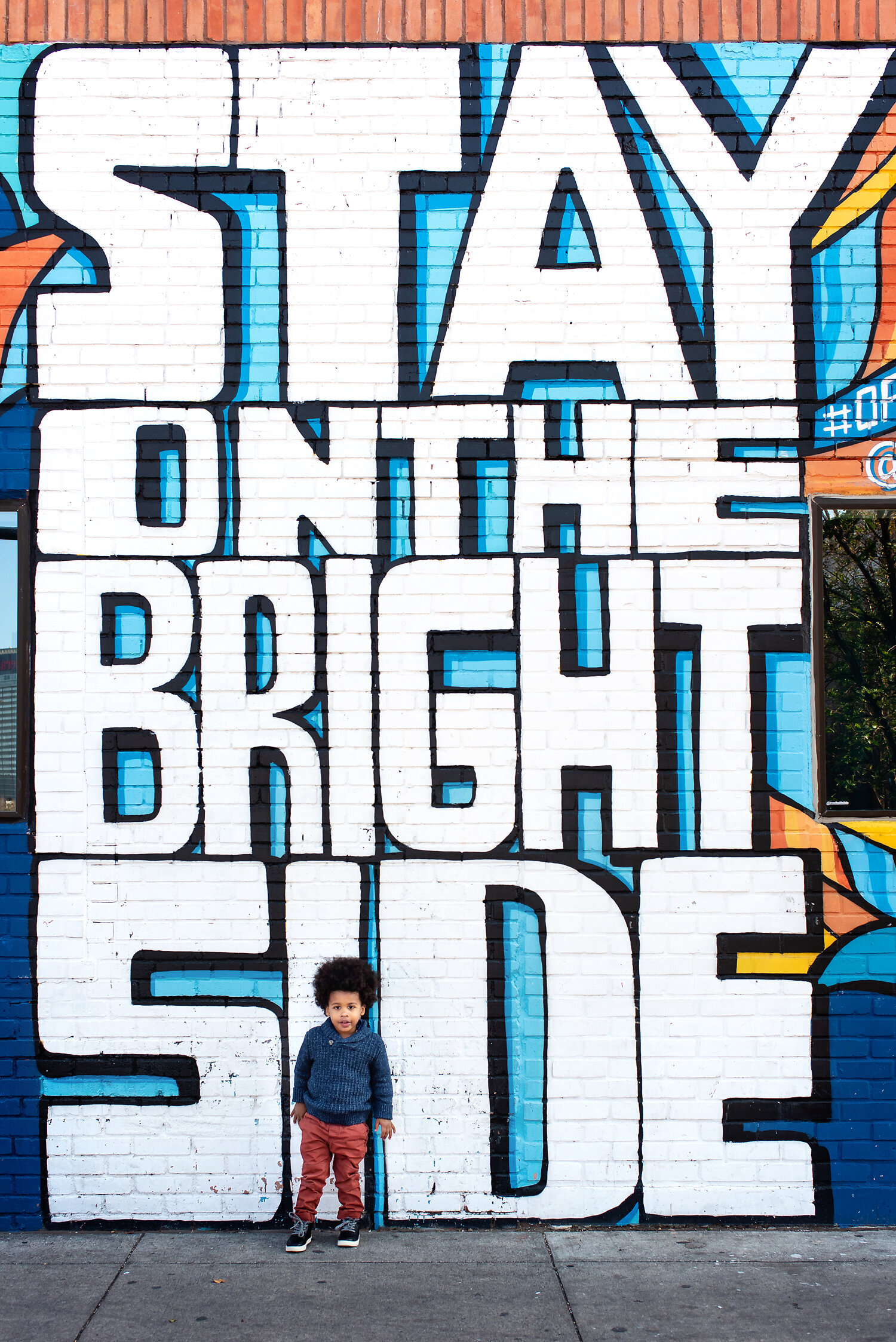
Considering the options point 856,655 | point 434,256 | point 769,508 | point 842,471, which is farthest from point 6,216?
point 856,655

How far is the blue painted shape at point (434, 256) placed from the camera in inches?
177

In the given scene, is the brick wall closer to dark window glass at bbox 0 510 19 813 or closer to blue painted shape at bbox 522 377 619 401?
blue painted shape at bbox 522 377 619 401

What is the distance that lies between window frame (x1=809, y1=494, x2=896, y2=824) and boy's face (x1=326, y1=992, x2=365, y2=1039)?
2017 millimetres

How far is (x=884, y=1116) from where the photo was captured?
14.2ft

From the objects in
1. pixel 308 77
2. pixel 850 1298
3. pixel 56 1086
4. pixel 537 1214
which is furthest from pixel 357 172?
pixel 850 1298

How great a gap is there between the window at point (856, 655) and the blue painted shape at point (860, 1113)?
81cm

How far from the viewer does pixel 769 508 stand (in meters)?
4.48

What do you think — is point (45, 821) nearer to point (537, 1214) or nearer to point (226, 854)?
point (226, 854)

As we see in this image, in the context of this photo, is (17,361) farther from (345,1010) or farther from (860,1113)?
(860,1113)

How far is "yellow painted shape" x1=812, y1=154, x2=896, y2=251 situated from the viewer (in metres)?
4.50

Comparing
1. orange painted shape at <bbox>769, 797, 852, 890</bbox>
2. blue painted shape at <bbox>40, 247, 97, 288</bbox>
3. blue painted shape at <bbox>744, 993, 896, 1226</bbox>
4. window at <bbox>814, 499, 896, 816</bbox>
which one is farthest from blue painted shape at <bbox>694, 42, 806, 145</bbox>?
blue painted shape at <bbox>744, 993, 896, 1226</bbox>

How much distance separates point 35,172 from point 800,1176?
5.18m

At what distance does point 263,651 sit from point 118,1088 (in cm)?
185

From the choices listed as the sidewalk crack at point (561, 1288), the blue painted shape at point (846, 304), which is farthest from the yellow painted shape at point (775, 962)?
the blue painted shape at point (846, 304)
